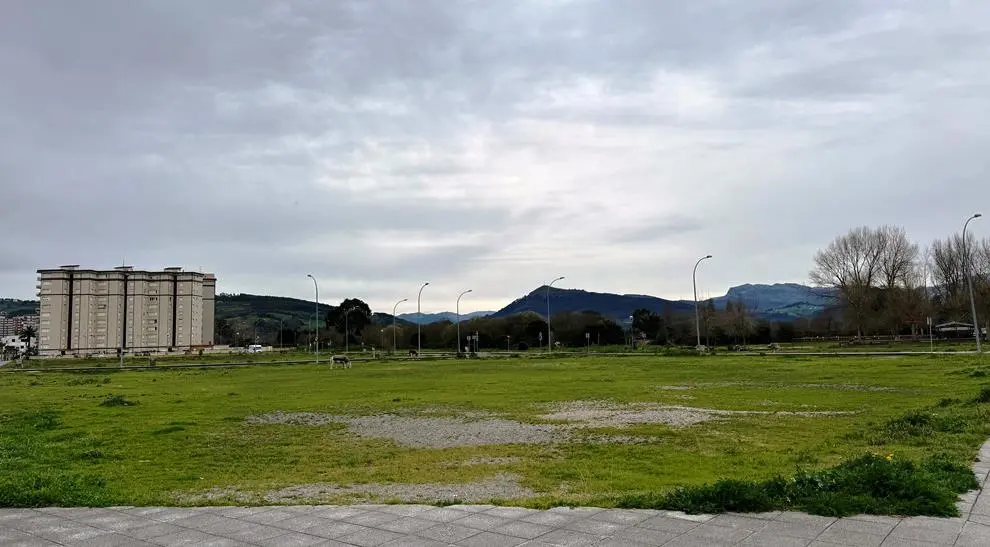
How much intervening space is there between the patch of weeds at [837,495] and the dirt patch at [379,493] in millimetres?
2179

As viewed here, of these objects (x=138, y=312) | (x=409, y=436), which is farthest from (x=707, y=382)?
(x=138, y=312)

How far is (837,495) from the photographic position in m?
6.17

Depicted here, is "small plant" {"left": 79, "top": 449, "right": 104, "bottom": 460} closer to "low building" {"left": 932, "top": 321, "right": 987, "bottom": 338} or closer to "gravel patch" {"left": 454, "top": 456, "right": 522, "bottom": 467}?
"gravel patch" {"left": 454, "top": 456, "right": 522, "bottom": 467}

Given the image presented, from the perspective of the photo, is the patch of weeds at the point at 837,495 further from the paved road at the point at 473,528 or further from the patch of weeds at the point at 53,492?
the patch of weeds at the point at 53,492

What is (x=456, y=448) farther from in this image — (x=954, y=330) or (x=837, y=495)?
(x=954, y=330)

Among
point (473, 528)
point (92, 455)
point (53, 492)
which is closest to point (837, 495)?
point (473, 528)

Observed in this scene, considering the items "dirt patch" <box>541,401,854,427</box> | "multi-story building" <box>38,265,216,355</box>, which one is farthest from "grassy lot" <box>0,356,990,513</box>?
"multi-story building" <box>38,265,216,355</box>

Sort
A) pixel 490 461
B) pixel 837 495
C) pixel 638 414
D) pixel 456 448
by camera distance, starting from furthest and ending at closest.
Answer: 1. pixel 638 414
2. pixel 456 448
3. pixel 490 461
4. pixel 837 495

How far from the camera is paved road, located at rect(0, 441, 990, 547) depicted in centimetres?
530

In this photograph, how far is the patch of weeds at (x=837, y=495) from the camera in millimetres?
5906

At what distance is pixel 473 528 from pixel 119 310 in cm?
15058

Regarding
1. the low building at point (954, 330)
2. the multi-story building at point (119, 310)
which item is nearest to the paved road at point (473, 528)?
the low building at point (954, 330)

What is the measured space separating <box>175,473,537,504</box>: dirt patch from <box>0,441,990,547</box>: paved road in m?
1.15

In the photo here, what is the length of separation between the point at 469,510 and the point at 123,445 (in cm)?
1008
